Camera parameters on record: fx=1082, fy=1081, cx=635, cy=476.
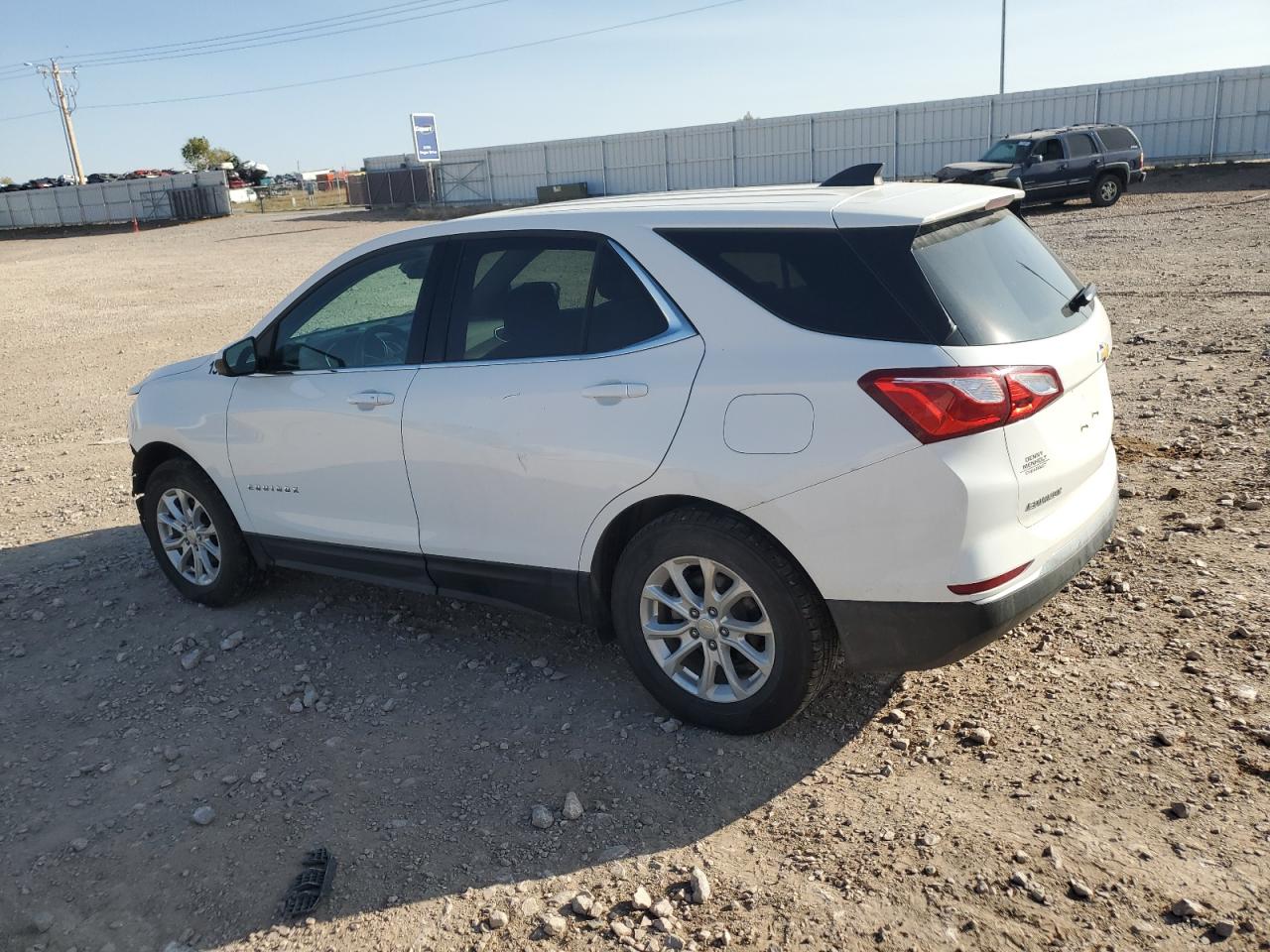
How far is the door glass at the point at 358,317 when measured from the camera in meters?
4.64

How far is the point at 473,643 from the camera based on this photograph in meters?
4.92

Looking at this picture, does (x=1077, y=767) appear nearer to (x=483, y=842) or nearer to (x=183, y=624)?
(x=483, y=842)

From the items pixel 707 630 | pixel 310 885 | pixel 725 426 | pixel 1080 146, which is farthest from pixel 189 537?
pixel 1080 146

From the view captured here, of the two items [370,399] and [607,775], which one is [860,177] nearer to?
[370,399]

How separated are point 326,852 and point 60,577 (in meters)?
3.44

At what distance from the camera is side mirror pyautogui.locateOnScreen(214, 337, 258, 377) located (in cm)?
504

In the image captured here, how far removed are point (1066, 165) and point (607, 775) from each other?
991 inches

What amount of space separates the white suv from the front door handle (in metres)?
0.03

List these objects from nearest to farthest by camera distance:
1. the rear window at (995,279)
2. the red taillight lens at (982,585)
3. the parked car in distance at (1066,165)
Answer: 1. the red taillight lens at (982,585)
2. the rear window at (995,279)
3. the parked car in distance at (1066,165)

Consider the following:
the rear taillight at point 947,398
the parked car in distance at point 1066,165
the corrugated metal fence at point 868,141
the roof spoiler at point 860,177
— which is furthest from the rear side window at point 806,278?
the corrugated metal fence at point 868,141

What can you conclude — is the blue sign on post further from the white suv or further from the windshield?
the white suv

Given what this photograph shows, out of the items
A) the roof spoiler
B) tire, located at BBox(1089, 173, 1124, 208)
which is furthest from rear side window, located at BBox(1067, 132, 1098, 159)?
the roof spoiler

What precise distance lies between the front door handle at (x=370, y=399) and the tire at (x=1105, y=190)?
25150 millimetres

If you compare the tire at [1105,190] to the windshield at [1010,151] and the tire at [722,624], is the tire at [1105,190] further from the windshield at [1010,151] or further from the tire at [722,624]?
the tire at [722,624]
